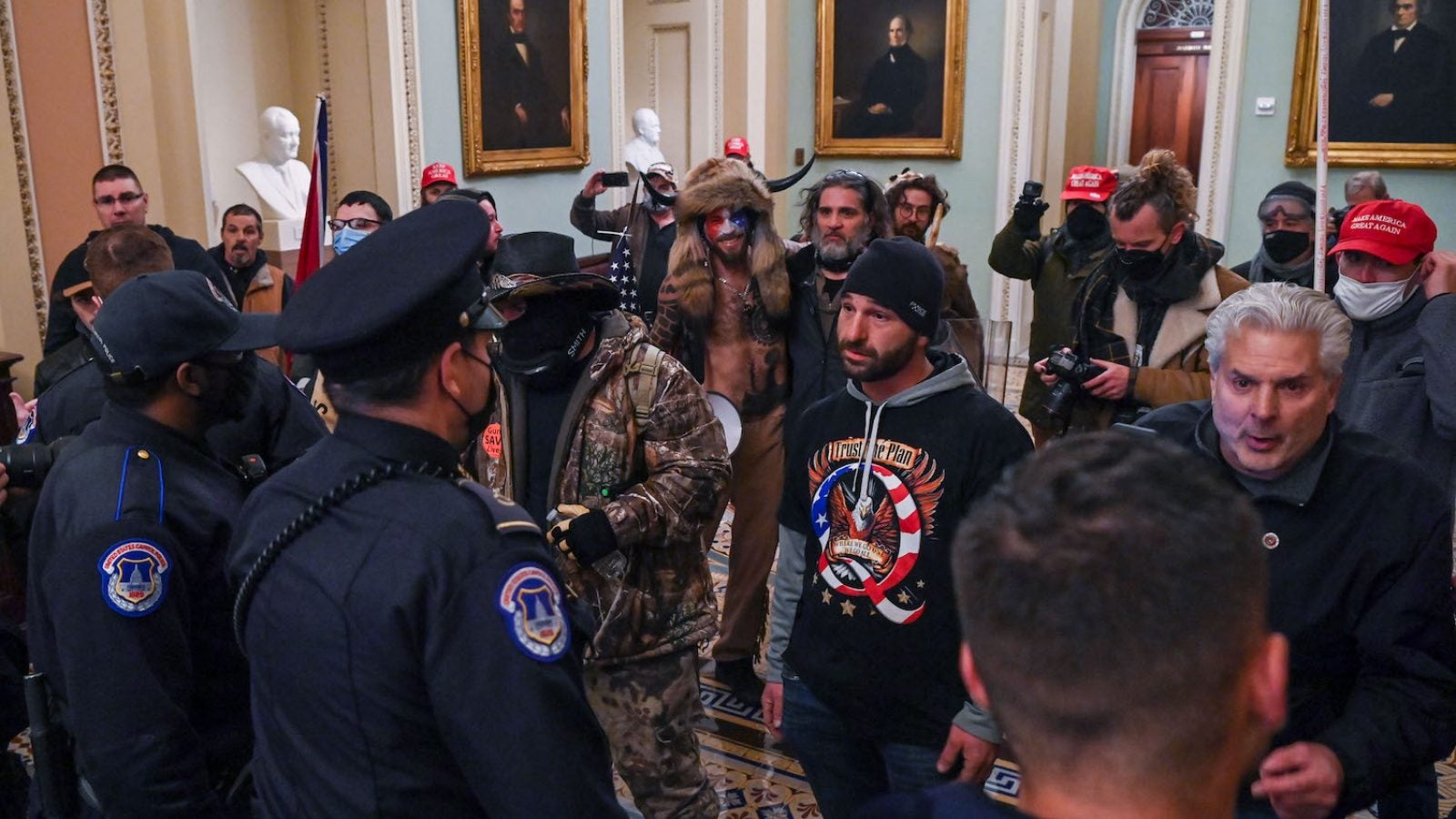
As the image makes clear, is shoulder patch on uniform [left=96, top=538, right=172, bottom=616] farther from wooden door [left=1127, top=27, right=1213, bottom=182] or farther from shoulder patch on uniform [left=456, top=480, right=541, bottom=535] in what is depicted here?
wooden door [left=1127, top=27, right=1213, bottom=182]

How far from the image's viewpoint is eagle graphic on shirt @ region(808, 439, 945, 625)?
234cm

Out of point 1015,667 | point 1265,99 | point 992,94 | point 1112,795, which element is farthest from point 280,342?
point 992,94

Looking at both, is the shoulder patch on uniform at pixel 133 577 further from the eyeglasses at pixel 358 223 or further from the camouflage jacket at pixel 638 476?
the eyeglasses at pixel 358 223

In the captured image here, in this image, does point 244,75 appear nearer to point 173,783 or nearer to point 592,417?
point 592,417

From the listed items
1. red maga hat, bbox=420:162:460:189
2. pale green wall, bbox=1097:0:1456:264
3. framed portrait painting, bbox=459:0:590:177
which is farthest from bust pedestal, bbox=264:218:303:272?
pale green wall, bbox=1097:0:1456:264

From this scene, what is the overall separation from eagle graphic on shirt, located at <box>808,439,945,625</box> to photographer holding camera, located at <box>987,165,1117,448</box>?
5.89ft

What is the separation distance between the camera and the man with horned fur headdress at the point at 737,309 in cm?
402

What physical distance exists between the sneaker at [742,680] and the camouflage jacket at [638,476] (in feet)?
5.02

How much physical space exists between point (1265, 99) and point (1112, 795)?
354 inches

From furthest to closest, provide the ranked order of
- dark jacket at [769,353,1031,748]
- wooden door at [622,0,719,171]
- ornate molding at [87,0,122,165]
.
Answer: wooden door at [622,0,719,171] < ornate molding at [87,0,122,165] < dark jacket at [769,353,1031,748]

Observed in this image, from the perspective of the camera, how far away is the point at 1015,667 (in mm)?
974

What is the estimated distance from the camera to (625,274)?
5.55m

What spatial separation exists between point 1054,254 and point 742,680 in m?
2.06

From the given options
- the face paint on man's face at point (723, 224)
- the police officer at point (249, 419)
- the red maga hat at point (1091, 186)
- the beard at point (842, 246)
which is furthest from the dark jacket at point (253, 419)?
the red maga hat at point (1091, 186)
